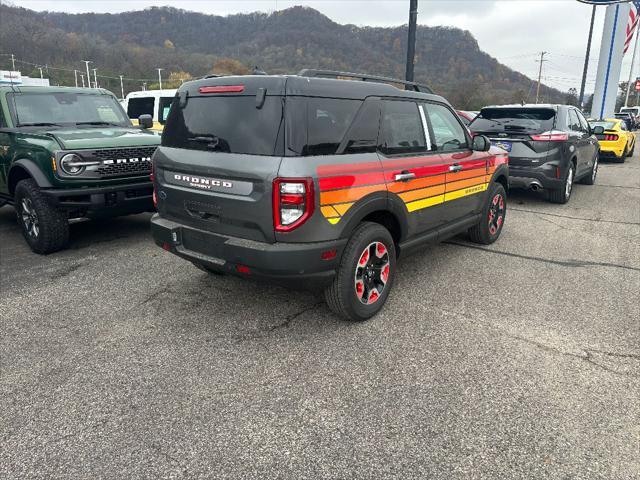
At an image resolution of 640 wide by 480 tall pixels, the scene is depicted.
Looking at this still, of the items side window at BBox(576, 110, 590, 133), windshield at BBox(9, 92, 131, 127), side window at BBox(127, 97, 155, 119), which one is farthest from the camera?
side window at BBox(127, 97, 155, 119)

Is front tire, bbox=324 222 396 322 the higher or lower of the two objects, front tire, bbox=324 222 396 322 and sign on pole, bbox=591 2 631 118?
the lower

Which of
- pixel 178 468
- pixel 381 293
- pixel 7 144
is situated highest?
pixel 7 144

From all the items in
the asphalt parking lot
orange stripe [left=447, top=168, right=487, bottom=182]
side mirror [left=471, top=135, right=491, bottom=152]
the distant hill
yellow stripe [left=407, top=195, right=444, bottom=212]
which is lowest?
the asphalt parking lot

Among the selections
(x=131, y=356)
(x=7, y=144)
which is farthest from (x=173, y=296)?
(x=7, y=144)

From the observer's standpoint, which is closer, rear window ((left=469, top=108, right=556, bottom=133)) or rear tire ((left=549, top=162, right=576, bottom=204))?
rear window ((left=469, top=108, right=556, bottom=133))

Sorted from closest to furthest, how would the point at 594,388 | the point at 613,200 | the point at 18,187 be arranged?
the point at 594,388 < the point at 18,187 < the point at 613,200

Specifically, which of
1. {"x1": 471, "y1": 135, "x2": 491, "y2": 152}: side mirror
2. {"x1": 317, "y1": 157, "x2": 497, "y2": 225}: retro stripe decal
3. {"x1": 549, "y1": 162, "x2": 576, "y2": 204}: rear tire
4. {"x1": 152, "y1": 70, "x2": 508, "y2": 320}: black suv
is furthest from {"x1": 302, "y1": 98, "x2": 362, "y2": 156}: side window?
{"x1": 549, "y1": 162, "x2": 576, "y2": 204}: rear tire

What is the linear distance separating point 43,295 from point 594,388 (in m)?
4.49

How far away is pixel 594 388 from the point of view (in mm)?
2943

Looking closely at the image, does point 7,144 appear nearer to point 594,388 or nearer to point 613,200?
point 594,388

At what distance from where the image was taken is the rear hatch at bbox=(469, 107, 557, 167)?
7.62 meters

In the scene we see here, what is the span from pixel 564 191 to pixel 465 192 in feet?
14.2

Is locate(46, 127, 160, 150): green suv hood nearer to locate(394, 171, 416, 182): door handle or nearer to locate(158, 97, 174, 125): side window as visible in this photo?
locate(394, 171, 416, 182): door handle

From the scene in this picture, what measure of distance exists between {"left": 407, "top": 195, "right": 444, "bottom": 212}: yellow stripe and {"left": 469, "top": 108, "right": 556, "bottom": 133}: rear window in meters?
4.18
